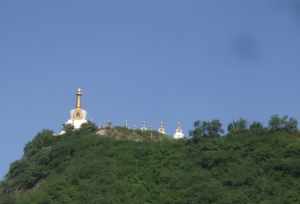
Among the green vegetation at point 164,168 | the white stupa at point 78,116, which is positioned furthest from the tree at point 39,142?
the white stupa at point 78,116

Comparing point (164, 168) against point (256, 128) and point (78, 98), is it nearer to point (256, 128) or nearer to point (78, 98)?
point (256, 128)

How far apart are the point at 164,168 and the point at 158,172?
63cm

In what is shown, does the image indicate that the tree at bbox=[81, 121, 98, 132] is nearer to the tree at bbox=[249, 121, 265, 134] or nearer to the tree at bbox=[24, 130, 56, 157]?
the tree at bbox=[24, 130, 56, 157]

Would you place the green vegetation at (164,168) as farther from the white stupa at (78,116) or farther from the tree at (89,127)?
the white stupa at (78,116)

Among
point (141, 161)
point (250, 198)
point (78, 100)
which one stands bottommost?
point (250, 198)

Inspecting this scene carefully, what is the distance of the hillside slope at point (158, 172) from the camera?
182 feet

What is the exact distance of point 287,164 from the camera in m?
57.0

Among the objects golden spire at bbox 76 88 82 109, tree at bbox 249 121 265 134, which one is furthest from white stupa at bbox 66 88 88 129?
tree at bbox 249 121 265 134

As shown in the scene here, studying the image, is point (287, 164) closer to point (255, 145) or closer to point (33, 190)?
point (255, 145)

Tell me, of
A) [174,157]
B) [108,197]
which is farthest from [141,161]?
[108,197]

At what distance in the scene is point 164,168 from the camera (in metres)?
60.4

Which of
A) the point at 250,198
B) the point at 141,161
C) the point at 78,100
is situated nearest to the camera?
the point at 250,198

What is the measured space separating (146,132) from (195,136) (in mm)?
6555

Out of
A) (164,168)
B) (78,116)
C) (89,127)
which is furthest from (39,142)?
(164,168)
